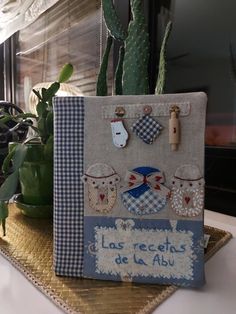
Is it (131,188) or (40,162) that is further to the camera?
(40,162)

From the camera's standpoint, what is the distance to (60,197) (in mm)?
414

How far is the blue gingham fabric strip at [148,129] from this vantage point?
38 centimetres

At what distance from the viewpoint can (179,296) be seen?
38 cm

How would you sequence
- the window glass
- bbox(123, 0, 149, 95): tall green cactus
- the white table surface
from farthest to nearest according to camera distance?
the window glass, bbox(123, 0, 149, 95): tall green cactus, the white table surface

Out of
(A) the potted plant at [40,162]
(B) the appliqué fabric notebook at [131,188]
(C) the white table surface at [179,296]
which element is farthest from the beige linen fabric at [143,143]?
(A) the potted plant at [40,162]

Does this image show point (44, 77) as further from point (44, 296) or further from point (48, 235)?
point (44, 296)

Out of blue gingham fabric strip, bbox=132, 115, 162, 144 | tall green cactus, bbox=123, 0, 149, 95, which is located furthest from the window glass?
blue gingham fabric strip, bbox=132, 115, 162, 144

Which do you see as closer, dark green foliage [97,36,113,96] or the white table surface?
the white table surface

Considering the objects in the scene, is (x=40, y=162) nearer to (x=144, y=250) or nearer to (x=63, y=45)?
(x=144, y=250)

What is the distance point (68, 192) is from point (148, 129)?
0.15 m

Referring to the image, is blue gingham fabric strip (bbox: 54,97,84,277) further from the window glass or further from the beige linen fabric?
the window glass

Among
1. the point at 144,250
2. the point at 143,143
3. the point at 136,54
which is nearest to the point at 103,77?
the point at 136,54

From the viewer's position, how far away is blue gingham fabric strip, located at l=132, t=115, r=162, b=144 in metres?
0.38

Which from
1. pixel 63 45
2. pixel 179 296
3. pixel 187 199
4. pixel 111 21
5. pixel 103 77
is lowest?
pixel 179 296
